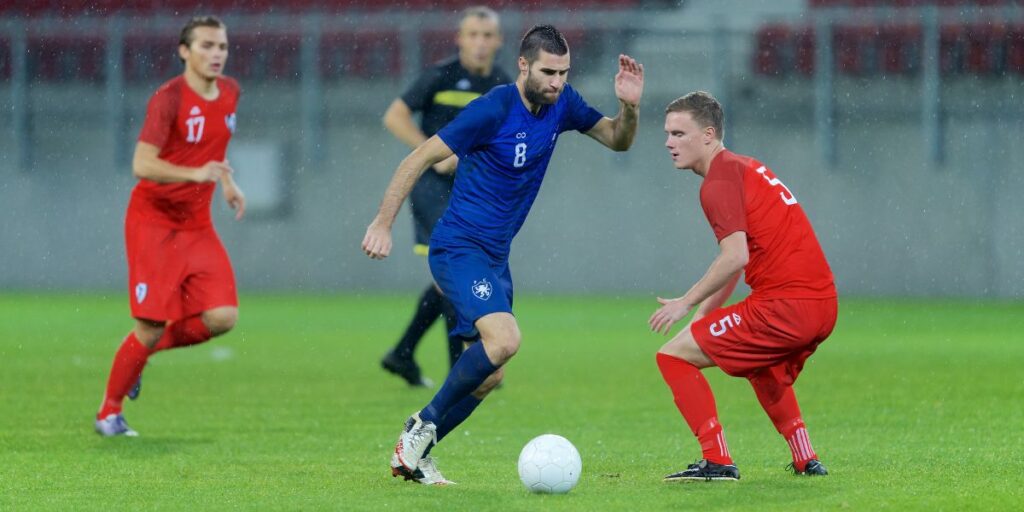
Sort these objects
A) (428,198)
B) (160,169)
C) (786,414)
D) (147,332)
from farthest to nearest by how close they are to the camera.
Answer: (428,198), (147,332), (160,169), (786,414)

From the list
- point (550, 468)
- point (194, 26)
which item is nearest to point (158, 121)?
point (194, 26)

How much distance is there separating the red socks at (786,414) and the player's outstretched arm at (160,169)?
3.14 m

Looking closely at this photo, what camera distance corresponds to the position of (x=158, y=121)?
812cm

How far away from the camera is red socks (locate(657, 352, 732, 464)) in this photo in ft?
19.8

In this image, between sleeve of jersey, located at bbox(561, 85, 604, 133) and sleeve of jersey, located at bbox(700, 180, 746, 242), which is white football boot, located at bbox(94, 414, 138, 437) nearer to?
sleeve of jersey, located at bbox(561, 85, 604, 133)

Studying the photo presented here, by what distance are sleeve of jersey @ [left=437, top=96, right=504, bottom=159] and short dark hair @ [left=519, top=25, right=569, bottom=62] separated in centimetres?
25

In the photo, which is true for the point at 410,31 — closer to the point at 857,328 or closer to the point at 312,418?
the point at 857,328

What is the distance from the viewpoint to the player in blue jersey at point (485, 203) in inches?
241

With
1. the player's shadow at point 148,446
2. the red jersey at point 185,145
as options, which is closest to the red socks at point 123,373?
the player's shadow at point 148,446

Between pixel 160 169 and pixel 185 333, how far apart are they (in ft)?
3.33

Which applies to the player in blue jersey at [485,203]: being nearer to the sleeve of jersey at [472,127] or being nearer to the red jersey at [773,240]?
the sleeve of jersey at [472,127]

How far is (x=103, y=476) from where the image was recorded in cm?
649

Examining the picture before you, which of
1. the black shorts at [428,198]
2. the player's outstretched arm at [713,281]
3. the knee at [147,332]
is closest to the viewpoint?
the player's outstretched arm at [713,281]

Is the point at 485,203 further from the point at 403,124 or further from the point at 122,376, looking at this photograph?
the point at 403,124
